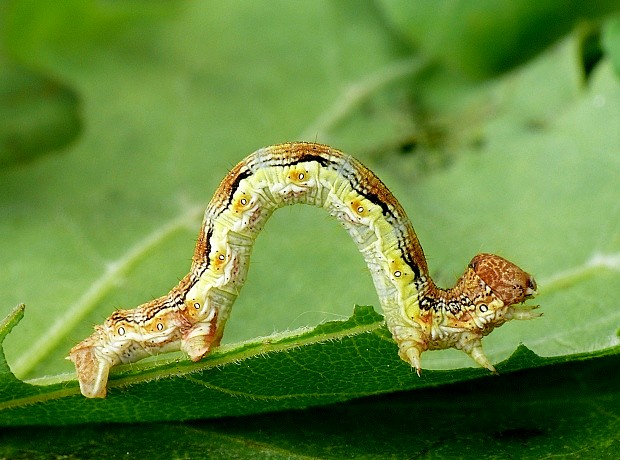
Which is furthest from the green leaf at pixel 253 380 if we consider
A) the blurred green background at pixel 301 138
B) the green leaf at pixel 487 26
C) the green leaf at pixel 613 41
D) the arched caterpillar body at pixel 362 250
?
the green leaf at pixel 487 26

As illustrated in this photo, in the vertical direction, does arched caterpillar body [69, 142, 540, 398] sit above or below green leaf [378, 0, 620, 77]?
below

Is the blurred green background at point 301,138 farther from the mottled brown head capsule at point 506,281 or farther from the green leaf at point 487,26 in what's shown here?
the mottled brown head capsule at point 506,281

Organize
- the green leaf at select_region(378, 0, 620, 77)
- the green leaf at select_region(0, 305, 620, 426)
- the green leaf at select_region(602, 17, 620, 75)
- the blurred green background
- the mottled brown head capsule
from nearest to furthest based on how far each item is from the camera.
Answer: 1. the green leaf at select_region(0, 305, 620, 426)
2. the mottled brown head capsule
3. the blurred green background
4. the green leaf at select_region(602, 17, 620, 75)
5. the green leaf at select_region(378, 0, 620, 77)

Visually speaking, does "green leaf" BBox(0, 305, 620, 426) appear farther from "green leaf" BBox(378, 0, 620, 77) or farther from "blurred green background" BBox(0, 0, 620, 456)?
"green leaf" BBox(378, 0, 620, 77)

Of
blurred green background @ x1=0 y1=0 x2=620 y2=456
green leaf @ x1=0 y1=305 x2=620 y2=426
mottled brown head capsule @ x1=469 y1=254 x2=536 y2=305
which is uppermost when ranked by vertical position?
blurred green background @ x1=0 y1=0 x2=620 y2=456

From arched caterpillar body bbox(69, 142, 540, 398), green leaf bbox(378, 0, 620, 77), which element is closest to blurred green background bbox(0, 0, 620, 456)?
green leaf bbox(378, 0, 620, 77)

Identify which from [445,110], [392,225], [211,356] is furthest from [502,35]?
[211,356]

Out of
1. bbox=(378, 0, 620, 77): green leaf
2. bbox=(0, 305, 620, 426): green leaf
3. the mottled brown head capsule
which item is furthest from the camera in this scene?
bbox=(378, 0, 620, 77): green leaf

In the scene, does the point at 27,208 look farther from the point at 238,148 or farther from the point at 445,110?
the point at 445,110
